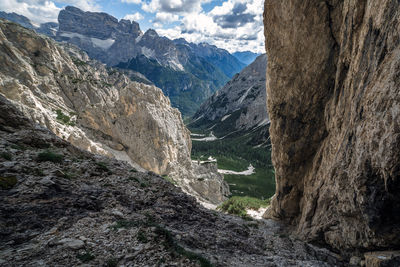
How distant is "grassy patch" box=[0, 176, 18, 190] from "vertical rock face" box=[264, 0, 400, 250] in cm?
1784

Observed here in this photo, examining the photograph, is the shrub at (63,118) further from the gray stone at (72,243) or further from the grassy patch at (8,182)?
the gray stone at (72,243)

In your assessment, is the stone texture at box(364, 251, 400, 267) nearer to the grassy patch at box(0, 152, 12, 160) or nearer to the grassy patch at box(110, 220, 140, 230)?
the grassy patch at box(110, 220, 140, 230)

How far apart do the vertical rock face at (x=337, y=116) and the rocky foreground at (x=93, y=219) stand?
4831mm

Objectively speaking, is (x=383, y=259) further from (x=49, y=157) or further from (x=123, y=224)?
(x=49, y=157)

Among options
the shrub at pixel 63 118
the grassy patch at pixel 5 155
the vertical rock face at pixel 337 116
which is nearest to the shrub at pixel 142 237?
the grassy patch at pixel 5 155

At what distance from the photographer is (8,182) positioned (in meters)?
9.20

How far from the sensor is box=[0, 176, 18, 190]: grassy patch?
8.95 metres

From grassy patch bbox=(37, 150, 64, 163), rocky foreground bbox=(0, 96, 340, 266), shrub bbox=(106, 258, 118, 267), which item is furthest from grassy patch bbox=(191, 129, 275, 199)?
shrub bbox=(106, 258, 118, 267)

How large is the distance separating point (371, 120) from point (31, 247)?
16.3 meters

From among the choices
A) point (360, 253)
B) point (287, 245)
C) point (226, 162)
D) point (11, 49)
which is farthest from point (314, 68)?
point (226, 162)

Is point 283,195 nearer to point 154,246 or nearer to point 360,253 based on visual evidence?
point 360,253

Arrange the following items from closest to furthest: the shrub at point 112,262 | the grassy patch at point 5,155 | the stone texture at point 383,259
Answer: the shrub at point 112,262
the stone texture at point 383,259
the grassy patch at point 5,155

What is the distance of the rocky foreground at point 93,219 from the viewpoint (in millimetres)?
7098

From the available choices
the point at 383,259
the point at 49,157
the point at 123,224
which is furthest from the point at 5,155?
the point at 383,259
